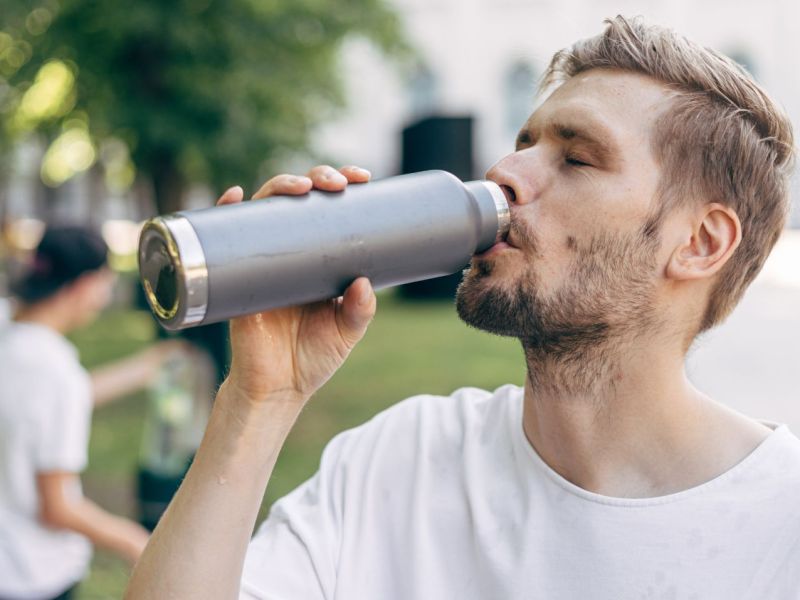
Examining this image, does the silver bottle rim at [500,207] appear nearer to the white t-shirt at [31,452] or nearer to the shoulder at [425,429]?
the shoulder at [425,429]

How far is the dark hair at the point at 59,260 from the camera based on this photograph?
344 cm

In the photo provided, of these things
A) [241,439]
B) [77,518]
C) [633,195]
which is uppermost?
[633,195]

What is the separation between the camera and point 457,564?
Result: 174cm

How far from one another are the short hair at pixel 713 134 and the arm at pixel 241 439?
2.20 feet

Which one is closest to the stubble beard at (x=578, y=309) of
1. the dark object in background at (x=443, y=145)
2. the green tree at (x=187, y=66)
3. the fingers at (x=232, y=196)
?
the fingers at (x=232, y=196)

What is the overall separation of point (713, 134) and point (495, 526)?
0.88m

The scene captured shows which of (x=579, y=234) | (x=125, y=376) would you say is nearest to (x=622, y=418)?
(x=579, y=234)

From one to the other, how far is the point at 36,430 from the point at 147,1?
938 cm

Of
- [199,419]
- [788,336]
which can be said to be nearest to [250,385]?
[199,419]

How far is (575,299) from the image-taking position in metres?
1.71

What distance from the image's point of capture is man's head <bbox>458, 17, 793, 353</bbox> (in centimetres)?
171

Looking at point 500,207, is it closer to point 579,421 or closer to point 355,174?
point 355,174

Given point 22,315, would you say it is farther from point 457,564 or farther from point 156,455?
point 457,564

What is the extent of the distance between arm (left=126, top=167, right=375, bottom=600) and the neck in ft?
1.39
